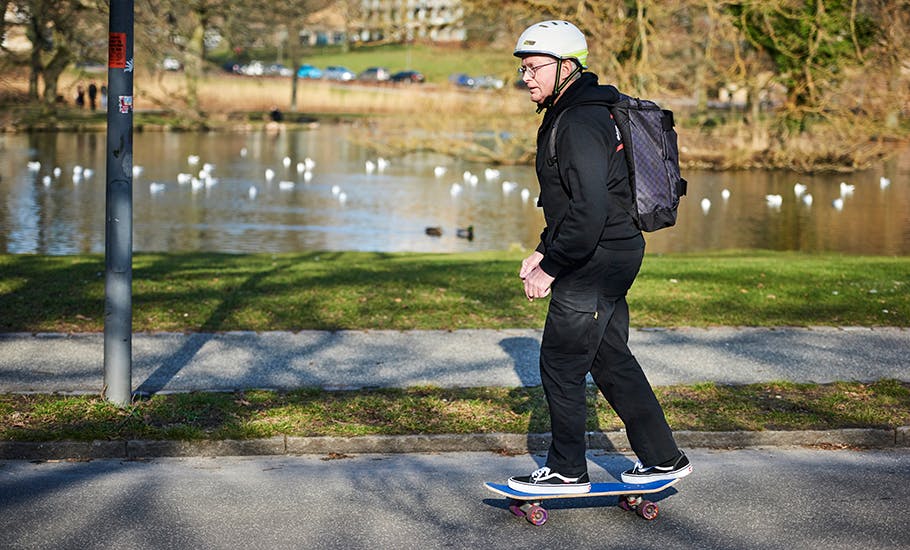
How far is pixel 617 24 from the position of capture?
21375 millimetres

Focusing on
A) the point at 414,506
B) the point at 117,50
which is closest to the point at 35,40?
the point at 117,50

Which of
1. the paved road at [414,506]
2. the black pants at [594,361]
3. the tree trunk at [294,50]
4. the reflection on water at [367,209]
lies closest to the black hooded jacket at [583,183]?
the black pants at [594,361]

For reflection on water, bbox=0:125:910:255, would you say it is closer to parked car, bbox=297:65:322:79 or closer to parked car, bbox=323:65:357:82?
parked car, bbox=297:65:322:79

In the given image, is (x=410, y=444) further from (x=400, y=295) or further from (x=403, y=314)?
(x=400, y=295)

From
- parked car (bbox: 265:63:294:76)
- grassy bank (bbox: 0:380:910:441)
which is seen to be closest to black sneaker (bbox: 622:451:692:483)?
grassy bank (bbox: 0:380:910:441)

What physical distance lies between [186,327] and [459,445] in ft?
12.7

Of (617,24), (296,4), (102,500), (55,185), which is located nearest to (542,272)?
(102,500)

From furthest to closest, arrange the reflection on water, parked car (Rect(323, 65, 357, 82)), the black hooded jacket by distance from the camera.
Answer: parked car (Rect(323, 65, 357, 82)) → the reflection on water → the black hooded jacket

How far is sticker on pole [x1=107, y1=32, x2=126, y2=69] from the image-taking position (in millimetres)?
6820

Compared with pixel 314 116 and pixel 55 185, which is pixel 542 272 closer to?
pixel 55 185

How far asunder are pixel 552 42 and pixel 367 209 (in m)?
21.2

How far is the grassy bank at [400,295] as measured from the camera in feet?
33.4

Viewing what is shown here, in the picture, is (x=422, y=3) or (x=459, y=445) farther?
(x=422, y=3)

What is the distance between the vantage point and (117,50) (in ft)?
22.5
